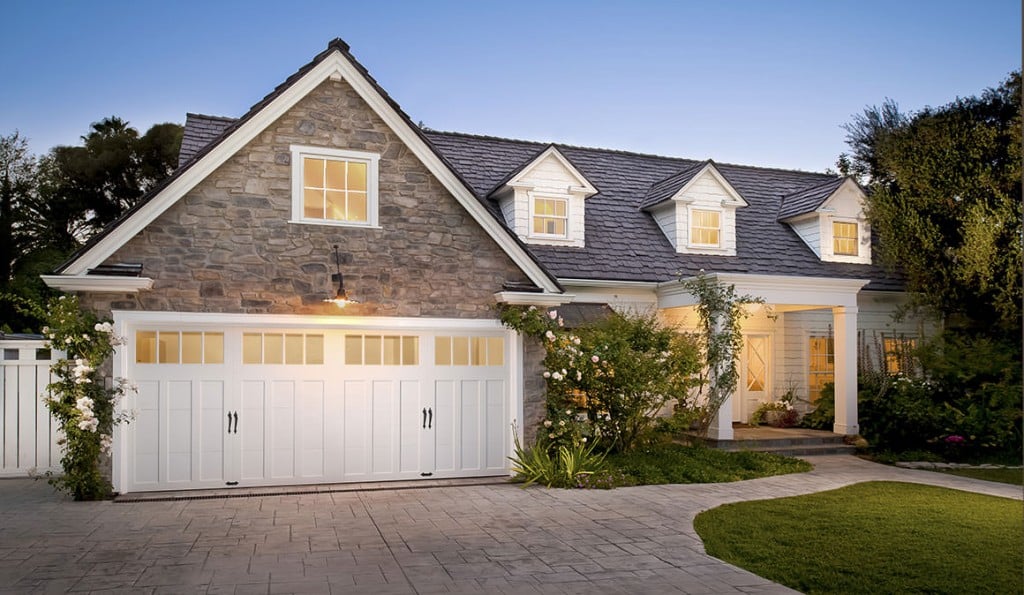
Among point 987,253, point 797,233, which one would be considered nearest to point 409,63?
point 797,233

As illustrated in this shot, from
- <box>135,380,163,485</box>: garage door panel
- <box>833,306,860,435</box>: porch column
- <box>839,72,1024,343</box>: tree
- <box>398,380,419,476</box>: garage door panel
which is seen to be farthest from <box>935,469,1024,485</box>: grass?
<box>135,380,163,485</box>: garage door panel

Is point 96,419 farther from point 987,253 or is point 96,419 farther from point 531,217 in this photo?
point 987,253

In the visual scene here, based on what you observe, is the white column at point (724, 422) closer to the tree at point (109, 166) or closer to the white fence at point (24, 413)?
the white fence at point (24, 413)

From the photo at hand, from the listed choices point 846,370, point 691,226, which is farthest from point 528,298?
point 846,370

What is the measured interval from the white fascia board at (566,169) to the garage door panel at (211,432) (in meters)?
7.34

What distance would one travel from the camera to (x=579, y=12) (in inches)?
555

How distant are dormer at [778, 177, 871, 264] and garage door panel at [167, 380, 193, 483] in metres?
13.5

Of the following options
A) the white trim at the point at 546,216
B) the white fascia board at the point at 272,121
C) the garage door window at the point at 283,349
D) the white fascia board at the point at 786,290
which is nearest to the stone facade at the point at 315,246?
the white fascia board at the point at 272,121

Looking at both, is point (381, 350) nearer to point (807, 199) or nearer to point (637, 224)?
point (637, 224)

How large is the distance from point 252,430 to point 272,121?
419cm

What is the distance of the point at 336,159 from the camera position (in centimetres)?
1069

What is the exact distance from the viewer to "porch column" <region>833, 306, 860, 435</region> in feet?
48.6

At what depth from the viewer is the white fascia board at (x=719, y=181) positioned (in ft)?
52.6

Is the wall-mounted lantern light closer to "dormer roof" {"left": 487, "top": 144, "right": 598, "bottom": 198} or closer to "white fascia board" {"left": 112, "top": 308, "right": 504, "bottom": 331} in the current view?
"white fascia board" {"left": 112, "top": 308, "right": 504, "bottom": 331}
